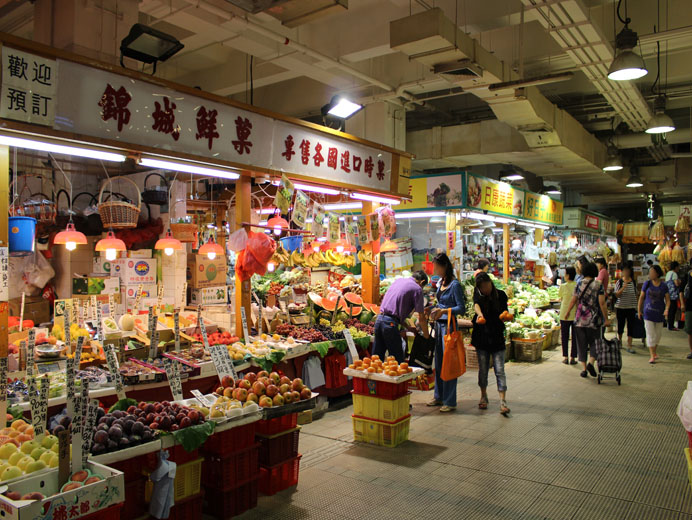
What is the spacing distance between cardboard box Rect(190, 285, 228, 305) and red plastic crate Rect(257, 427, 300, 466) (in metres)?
5.29

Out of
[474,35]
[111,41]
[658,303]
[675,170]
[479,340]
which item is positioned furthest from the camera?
[675,170]

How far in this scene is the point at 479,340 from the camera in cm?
732

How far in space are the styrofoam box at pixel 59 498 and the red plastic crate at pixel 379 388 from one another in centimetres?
342

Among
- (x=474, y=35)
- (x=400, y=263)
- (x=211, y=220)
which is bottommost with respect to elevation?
(x=400, y=263)

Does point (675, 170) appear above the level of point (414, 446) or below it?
above

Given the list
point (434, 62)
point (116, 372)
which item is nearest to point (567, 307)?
point (434, 62)

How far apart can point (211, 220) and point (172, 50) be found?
17.8ft

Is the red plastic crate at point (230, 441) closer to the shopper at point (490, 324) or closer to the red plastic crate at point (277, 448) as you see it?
the red plastic crate at point (277, 448)

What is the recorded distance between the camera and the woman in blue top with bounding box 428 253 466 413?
7.16 meters

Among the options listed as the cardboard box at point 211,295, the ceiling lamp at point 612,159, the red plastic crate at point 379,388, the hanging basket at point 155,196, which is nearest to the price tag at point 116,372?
the red plastic crate at point 379,388

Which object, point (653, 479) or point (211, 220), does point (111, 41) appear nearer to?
point (211, 220)

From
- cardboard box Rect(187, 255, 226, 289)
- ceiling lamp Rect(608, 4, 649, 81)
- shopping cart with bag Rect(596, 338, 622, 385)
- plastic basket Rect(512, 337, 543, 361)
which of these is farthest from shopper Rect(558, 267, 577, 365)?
cardboard box Rect(187, 255, 226, 289)

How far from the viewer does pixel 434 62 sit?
7.52 metres

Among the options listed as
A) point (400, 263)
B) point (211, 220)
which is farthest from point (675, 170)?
point (211, 220)
